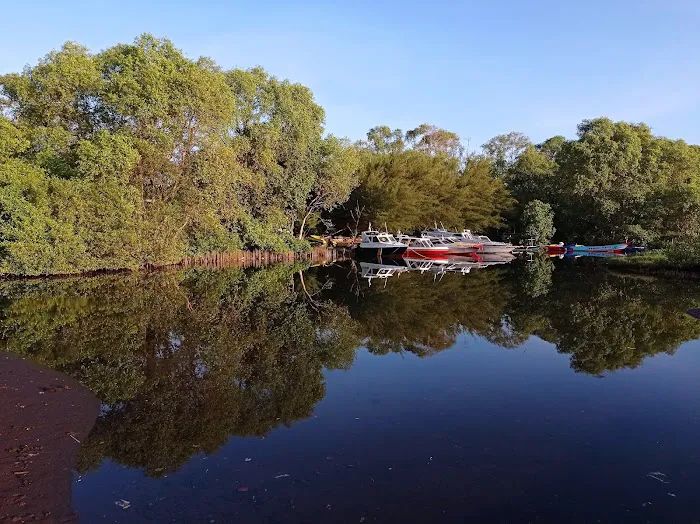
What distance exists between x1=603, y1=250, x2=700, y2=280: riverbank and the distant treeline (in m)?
1.67

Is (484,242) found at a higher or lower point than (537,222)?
lower

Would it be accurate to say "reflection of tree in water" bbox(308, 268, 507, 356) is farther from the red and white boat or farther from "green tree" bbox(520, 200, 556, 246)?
"green tree" bbox(520, 200, 556, 246)

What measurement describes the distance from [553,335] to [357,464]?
8.38 meters

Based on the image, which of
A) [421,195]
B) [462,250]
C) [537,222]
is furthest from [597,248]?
[421,195]

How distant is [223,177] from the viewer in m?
28.0

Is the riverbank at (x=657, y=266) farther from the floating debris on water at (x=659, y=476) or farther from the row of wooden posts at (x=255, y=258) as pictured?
the floating debris on water at (x=659, y=476)

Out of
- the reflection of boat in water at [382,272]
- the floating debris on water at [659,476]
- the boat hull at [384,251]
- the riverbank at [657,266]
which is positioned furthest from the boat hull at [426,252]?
the floating debris on water at [659,476]

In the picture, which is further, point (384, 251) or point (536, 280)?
point (384, 251)

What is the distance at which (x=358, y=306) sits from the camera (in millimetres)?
16844

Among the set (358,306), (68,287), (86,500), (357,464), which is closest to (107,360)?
(86,500)

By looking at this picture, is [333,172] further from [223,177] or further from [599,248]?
[599,248]

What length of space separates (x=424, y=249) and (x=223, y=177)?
17.3 m

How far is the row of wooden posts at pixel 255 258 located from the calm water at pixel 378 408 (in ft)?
52.5

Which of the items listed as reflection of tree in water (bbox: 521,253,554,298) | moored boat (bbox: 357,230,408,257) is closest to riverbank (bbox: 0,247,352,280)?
moored boat (bbox: 357,230,408,257)
